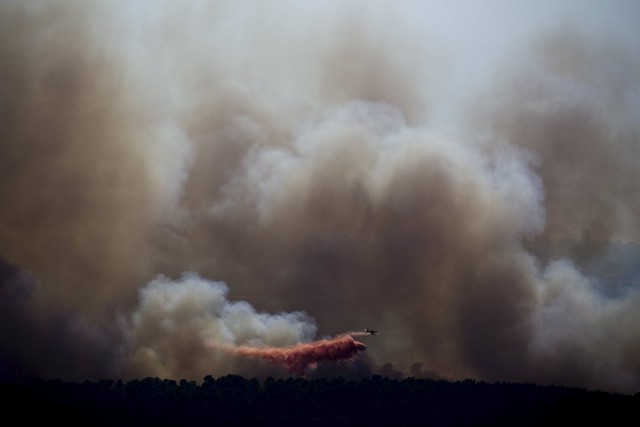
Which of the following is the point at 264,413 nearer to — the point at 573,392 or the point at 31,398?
the point at 31,398

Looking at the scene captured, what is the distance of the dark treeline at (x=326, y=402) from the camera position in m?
99.6

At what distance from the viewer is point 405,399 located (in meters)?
111

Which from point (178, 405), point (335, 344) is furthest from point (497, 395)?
point (178, 405)

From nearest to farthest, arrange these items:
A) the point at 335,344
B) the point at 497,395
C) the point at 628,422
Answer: the point at 628,422 → the point at 335,344 → the point at 497,395

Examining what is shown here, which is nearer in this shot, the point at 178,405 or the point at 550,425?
the point at 550,425

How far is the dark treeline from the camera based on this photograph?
9962 centimetres

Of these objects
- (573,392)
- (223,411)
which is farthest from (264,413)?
(573,392)

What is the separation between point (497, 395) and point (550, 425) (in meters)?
17.2

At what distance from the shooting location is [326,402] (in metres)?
109

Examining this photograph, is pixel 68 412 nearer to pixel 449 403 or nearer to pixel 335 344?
pixel 335 344

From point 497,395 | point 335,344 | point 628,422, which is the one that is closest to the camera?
point 628,422

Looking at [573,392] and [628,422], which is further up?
[573,392]

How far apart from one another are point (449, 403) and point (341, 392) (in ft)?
47.6

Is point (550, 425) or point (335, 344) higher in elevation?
point (335, 344)
